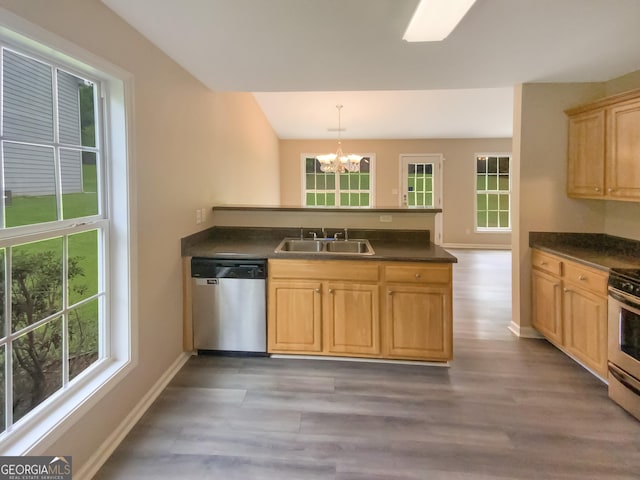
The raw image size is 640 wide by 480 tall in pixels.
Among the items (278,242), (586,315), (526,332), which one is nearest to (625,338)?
(586,315)

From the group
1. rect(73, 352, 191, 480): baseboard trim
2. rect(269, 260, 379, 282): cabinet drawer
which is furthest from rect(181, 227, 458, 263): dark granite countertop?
rect(73, 352, 191, 480): baseboard trim

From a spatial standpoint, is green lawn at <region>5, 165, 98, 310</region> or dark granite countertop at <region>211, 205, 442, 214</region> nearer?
green lawn at <region>5, 165, 98, 310</region>

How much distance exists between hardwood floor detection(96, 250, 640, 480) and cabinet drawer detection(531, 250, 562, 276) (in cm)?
69

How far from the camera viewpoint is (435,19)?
6.59 feet

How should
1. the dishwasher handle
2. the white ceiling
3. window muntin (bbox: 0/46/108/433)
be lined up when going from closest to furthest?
window muntin (bbox: 0/46/108/433) → the white ceiling → the dishwasher handle

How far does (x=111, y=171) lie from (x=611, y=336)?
10.3 feet

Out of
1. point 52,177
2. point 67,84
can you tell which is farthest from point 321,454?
point 67,84

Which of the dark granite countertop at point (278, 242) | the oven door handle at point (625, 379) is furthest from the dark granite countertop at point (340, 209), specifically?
the oven door handle at point (625, 379)

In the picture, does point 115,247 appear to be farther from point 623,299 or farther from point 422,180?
point 422,180

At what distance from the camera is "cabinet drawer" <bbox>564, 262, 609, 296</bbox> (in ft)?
8.17

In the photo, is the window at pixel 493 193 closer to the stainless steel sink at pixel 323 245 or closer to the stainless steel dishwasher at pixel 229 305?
the stainless steel sink at pixel 323 245

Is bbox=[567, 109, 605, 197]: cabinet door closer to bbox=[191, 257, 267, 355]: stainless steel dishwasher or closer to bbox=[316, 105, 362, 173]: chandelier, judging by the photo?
bbox=[191, 257, 267, 355]: stainless steel dishwasher

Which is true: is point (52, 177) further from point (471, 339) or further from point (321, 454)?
point (471, 339)

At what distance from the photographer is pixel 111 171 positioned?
6.82 feet
